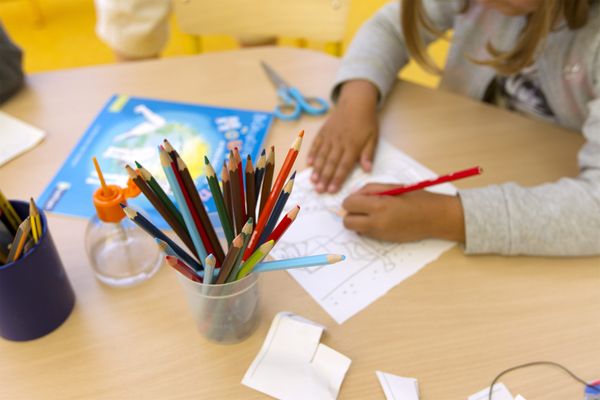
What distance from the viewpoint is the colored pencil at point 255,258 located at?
36 centimetres

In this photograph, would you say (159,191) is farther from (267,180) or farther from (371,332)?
(371,332)

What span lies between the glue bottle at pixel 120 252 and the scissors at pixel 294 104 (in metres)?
0.28

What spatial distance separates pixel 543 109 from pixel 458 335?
0.52m

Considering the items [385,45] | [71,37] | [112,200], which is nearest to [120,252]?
[112,200]

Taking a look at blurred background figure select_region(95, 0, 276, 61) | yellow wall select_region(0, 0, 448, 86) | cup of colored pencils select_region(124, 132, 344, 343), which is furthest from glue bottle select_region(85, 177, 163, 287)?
yellow wall select_region(0, 0, 448, 86)

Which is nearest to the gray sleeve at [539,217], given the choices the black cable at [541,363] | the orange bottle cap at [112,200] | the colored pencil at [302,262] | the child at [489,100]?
the child at [489,100]

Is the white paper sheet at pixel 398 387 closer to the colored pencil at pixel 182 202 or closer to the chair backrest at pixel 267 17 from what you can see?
the colored pencil at pixel 182 202

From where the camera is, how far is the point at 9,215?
0.44 meters

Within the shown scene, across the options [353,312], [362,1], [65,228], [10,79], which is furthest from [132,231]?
[362,1]

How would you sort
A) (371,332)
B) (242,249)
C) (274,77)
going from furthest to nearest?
(274,77)
(371,332)
(242,249)

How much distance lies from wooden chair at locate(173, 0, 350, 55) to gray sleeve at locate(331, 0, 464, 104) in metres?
0.13

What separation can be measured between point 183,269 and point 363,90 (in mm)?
448

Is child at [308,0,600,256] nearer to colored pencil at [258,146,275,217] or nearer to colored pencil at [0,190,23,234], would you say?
colored pencil at [258,146,275,217]

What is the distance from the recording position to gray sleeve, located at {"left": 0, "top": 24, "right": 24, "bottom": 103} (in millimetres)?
739
